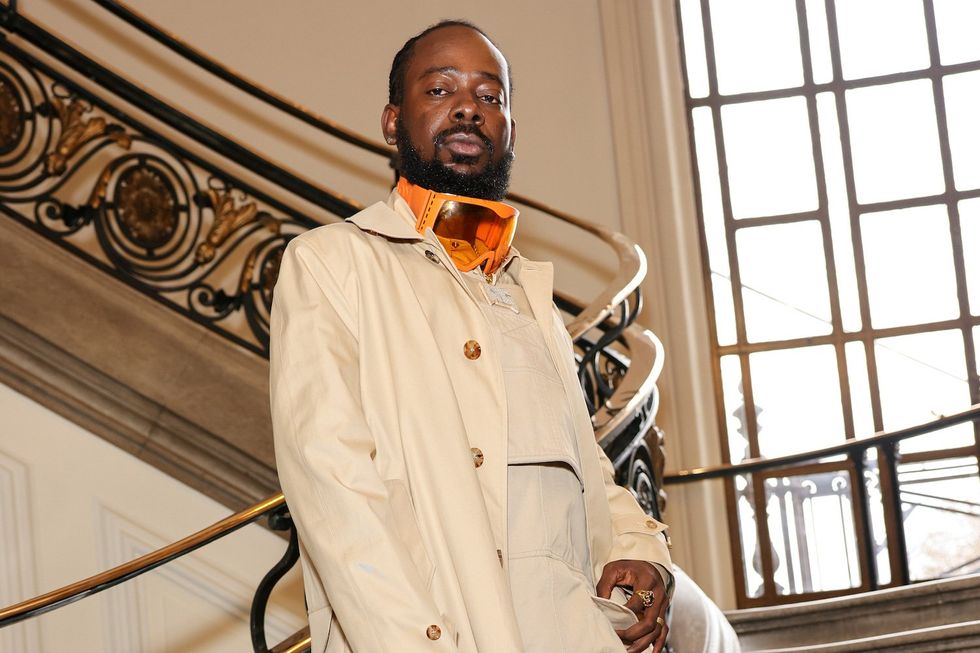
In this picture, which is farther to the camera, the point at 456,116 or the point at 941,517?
the point at 941,517

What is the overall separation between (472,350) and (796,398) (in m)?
4.85

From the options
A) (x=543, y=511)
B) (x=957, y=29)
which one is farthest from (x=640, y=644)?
(x=957, y=29)

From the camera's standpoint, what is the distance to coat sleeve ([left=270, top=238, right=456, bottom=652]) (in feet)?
4.95

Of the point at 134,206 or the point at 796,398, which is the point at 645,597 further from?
the point at 796,398

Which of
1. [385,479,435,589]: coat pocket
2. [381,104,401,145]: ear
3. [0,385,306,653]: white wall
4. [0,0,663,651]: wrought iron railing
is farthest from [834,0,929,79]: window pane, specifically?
[385,479,435,589]: coat pocket

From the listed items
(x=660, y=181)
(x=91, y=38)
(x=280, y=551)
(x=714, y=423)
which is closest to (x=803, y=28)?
(x=660, y=181)

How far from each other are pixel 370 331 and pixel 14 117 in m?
3.25

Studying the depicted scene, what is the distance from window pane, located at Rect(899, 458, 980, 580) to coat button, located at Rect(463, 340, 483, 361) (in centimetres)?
467

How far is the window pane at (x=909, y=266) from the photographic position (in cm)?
634

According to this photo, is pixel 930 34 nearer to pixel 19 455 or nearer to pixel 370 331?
pixel 19 455

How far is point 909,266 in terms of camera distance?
6410 mm

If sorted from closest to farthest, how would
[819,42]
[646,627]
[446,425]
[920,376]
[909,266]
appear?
[446,425] → [646,627] → [920,376] → [909,266] → [819,42]

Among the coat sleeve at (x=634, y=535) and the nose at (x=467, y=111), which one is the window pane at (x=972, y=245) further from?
the nose at (x=467, y=111)

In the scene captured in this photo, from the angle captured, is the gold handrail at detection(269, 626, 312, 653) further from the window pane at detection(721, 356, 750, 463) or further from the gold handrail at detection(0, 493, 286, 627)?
the window pane at detection(721, 356, 750, 463)
